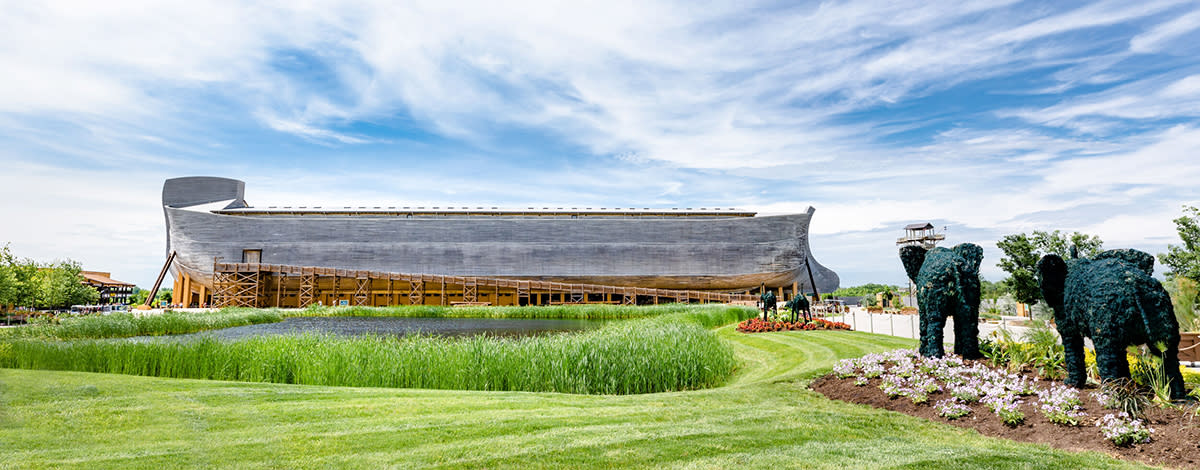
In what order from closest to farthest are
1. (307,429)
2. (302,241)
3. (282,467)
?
(282,467)
(307,429)
(302,241)

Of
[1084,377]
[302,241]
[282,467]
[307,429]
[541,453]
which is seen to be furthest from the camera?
[302,241]

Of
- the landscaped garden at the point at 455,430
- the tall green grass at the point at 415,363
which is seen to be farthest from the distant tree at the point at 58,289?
the landscaped garden at the point at 455,430

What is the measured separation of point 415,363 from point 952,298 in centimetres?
776

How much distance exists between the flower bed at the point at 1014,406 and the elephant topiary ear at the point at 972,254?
1310 mm

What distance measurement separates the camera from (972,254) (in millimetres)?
8047

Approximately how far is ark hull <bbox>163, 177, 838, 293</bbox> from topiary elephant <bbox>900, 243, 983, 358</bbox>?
41.6 meters

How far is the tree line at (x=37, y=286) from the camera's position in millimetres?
27766

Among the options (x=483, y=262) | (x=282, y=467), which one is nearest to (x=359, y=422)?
(x=282, y=467)

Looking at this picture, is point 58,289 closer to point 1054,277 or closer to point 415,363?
point 415,363

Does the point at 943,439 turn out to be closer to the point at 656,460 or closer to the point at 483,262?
the point at 656,460

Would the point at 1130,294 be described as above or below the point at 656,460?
above

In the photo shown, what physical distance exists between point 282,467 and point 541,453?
75.0 inches

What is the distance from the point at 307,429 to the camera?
5.16 meters

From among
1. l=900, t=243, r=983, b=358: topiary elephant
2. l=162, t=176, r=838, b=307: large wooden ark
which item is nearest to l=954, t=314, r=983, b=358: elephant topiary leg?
l=900, t=243, r=983, b=358: topiary elephant
